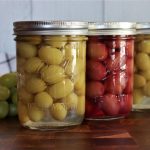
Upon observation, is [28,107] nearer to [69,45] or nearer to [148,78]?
[69,45]

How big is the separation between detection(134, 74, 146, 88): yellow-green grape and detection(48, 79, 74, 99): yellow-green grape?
163mm

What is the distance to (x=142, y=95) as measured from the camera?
2.27 ft

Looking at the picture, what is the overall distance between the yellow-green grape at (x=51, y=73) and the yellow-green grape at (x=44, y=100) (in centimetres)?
2

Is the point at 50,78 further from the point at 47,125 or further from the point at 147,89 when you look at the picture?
the point at 147,89

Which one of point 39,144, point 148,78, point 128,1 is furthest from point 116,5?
point 39,144

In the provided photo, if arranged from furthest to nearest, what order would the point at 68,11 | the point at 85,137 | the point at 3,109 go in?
the point at 68,11
the point at 3,109
the point at 85,137

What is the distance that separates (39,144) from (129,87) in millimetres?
218

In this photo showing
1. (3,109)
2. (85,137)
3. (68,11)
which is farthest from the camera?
(68,11)

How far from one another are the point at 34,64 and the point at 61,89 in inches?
2.1

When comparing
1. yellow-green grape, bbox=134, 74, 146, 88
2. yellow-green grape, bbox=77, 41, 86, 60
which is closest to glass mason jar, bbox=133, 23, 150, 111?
yellow-green grape, bbox=134, 74, 146, 88

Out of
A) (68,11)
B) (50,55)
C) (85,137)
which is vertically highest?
(68,11)

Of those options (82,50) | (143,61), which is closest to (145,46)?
(143,61)

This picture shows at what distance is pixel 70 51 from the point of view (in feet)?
1.88

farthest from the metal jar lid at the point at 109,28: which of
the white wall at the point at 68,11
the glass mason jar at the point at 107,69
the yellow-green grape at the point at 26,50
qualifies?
the white wall at the point at 68,11
